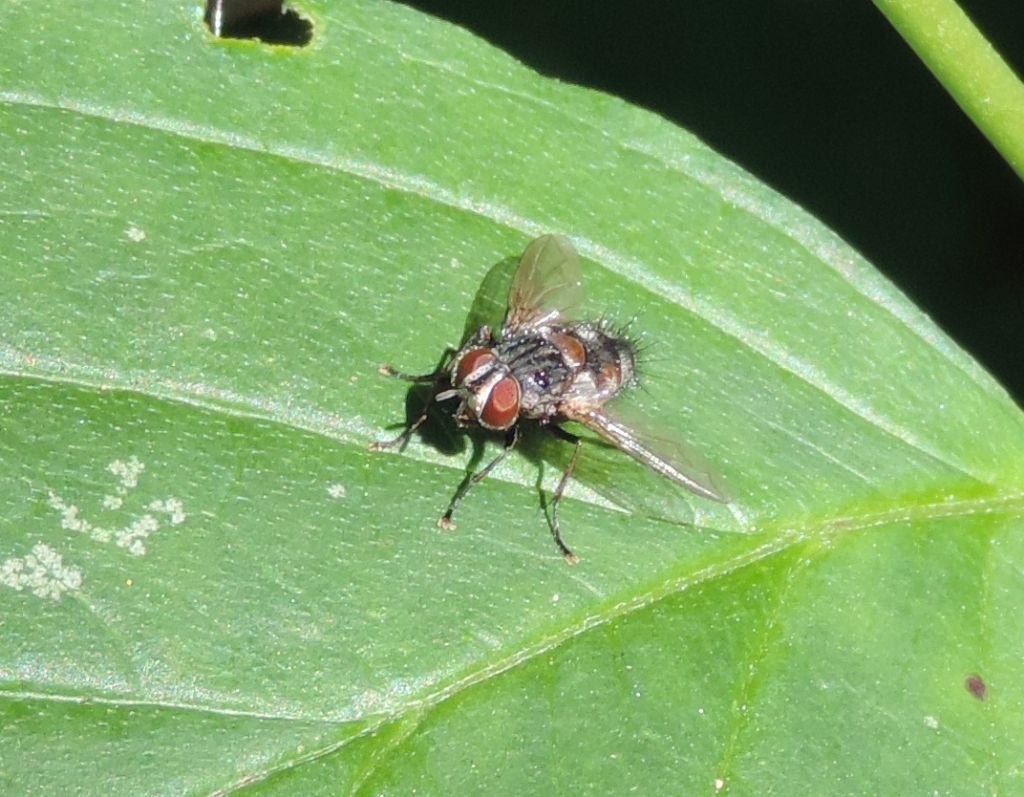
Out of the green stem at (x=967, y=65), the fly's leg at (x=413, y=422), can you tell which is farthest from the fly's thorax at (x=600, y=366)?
the green stem at (x=967, y=65)

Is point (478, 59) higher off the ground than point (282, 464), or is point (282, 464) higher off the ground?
point (478, 59)

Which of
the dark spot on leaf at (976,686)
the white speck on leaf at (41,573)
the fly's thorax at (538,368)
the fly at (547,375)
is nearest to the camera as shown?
the white speck on leaf at (41,573)

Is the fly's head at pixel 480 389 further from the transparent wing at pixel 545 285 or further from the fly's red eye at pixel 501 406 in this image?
the transparent wing at pixel 545 285

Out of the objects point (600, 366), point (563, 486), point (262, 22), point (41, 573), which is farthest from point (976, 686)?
point (262, 22)

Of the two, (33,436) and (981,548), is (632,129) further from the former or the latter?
(33,436)

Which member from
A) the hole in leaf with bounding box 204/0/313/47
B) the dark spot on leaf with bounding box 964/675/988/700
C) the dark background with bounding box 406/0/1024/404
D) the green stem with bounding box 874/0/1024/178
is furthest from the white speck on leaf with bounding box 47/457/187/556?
the dark background with bounding box 406/0/1024/404

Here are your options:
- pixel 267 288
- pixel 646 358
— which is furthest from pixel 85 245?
pixel 646 358
